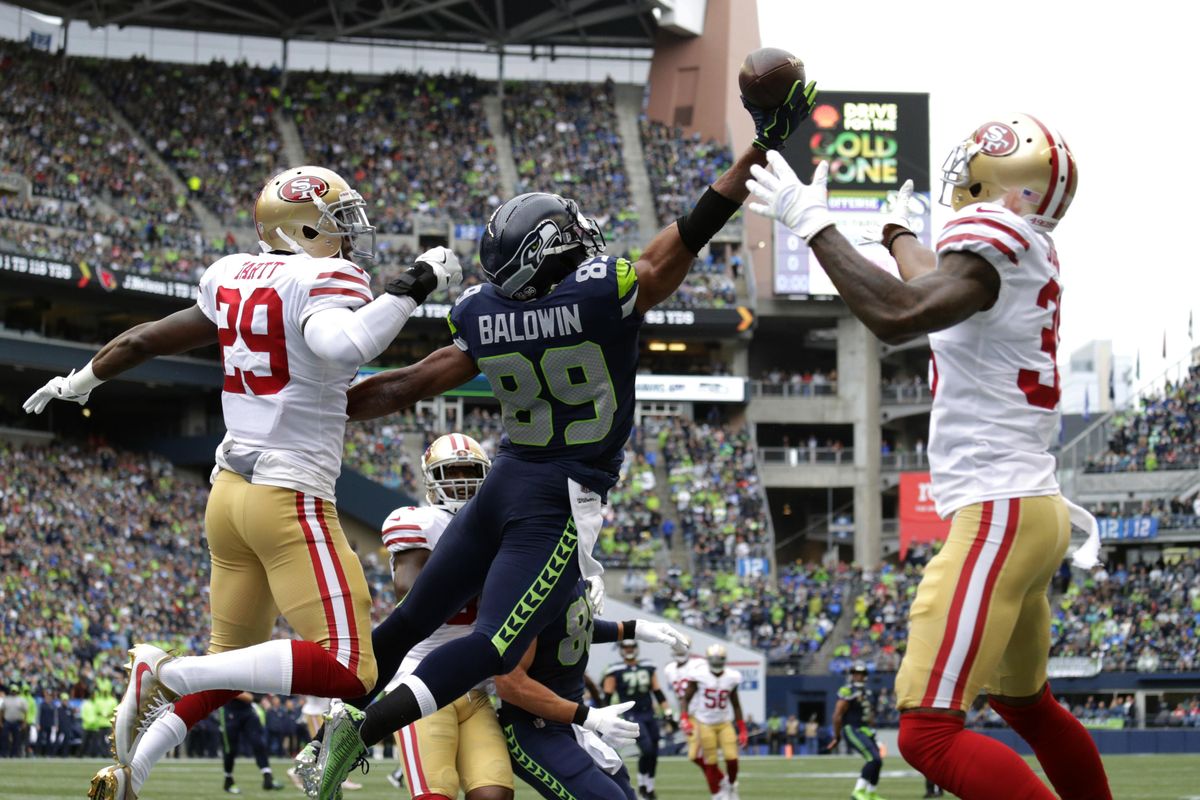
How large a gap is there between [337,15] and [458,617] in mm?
40046

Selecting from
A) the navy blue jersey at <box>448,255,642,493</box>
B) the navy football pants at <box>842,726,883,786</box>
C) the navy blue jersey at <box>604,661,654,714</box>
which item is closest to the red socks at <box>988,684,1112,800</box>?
the navy blue jersey at <box>448,255,642,493</box>

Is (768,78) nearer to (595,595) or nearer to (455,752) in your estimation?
(595,595)

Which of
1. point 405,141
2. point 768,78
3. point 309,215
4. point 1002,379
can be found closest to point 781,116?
point 768,78

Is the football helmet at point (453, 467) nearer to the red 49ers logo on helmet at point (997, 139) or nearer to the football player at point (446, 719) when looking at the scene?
the football player at point (446, 719)

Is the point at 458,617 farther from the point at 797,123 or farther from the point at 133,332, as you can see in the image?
the point at 797,123

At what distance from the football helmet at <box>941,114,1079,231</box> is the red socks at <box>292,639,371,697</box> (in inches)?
114

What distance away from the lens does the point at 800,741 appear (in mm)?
31891

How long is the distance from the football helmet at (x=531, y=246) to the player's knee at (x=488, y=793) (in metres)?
2.07

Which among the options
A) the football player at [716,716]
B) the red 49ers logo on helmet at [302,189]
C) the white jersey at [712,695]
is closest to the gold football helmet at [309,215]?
the red 49ers logo on helmet at [302,189]

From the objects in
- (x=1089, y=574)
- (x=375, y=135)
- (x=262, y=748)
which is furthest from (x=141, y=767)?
(x=375, y=135)

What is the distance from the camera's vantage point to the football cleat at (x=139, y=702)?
246 inches

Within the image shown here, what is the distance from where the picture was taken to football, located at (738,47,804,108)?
6.09 meters

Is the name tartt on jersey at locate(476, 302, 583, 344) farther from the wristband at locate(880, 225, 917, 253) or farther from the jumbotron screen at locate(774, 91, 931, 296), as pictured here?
the jumbotron screen at locate(774, 91, 931, 296)

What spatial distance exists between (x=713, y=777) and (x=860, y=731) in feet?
5.44
